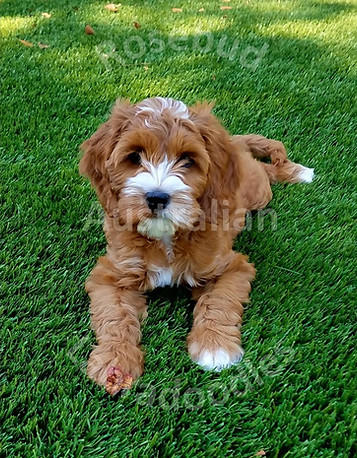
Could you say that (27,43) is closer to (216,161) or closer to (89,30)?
(89,30)

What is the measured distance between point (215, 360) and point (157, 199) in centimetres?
88

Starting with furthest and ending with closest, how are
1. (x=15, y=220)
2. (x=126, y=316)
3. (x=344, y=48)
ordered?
(x=344, y=48) < (x=15, y=220) < (x=126, y=316)

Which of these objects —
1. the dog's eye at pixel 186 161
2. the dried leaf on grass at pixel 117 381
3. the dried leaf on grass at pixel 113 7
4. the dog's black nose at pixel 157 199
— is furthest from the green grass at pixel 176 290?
the dried leaf on grass at pixel 113 7

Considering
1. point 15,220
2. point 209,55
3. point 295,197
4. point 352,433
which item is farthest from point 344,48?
point 352,433

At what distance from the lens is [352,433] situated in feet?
7.23

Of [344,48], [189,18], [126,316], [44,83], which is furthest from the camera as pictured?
[189,18]

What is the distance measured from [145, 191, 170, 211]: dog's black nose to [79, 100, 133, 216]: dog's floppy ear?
0.38m

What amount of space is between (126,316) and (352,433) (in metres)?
1.29

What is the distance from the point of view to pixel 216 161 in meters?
2.94

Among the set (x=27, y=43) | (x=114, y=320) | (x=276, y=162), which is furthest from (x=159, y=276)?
(x=27, y=43)

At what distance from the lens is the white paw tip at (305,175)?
4195 mm

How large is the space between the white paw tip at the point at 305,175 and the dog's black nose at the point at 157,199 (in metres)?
1.97

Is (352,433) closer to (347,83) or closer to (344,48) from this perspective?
(347,83)

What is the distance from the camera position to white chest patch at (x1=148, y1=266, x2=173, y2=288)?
2.98 meters
